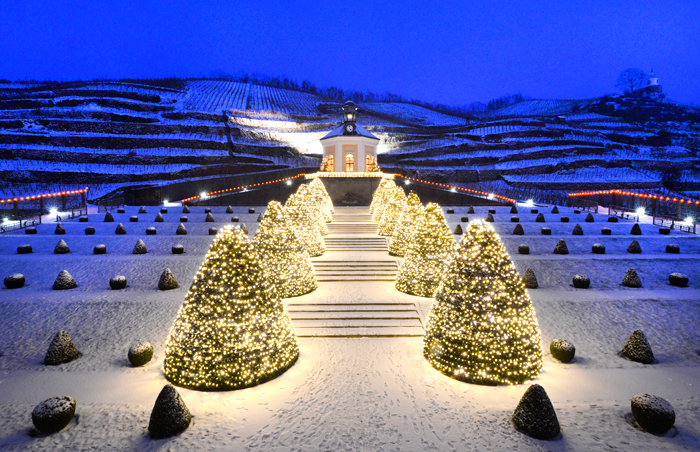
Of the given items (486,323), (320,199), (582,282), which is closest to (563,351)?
(486,323)

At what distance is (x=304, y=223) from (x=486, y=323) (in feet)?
34.0

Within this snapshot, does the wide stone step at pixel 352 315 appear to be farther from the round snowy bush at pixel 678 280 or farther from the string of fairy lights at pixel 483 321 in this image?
the round snowy bush at pixel 678 280

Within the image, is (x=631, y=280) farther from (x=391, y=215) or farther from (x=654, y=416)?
(x=391, y=215)

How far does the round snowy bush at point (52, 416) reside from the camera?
270 inches

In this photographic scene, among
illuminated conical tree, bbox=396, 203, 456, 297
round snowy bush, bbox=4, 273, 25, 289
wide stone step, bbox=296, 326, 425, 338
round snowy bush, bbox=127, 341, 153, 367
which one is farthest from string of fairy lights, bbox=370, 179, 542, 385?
round snowy bush, bbox=4, 273, 25, 289

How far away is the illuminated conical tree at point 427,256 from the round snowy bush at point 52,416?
10.0 metres

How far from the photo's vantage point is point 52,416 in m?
6.88

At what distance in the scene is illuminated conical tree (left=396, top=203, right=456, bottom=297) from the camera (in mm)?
13750

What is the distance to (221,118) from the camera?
67.5 metres

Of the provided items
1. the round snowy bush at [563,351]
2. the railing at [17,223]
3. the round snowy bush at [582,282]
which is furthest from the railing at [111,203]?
the round snowy bush at [563,351]

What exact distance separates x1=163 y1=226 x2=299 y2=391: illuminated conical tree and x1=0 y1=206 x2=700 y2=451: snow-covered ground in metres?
0.38

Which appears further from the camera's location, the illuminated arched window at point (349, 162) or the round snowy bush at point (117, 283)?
the illuminated arched window at point (349, 162)

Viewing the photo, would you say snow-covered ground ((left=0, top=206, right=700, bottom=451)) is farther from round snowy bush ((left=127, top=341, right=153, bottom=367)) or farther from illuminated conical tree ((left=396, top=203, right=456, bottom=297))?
illuminated conical tree ((left=396, top=203, right=456, bottom=297))

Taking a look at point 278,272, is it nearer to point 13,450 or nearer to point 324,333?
point 324,333
